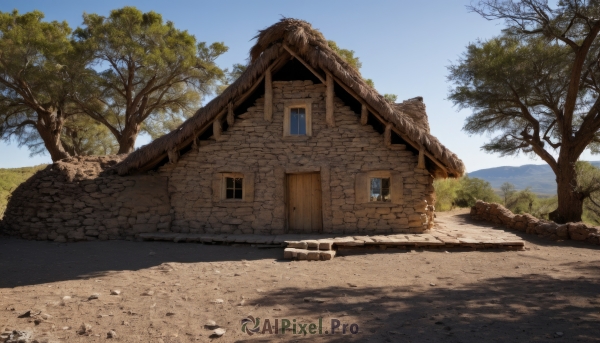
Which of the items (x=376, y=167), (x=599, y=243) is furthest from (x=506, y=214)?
(x=376, y=167)

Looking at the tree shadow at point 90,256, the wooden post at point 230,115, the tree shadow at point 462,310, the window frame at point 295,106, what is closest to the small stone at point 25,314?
the tree shadow at point 90,256

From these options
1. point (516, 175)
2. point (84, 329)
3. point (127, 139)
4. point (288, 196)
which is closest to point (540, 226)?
point (288, 196)

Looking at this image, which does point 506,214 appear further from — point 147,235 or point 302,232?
point 147,235

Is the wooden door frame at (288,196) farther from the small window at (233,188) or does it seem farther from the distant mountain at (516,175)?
the distant mountain at (516,175)

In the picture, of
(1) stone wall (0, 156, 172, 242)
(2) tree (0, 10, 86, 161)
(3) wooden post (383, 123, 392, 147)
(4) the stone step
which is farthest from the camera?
(2) tree (0, 10, 86, 161)

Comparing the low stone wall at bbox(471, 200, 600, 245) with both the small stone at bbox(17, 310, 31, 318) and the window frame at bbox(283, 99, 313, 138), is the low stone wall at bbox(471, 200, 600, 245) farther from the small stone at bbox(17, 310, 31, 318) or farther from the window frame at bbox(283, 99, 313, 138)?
the small stone at bbox(17, 310, 31, 318)

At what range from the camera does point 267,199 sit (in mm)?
9109

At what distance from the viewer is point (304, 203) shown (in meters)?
9.41

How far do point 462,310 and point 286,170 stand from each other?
563 cm

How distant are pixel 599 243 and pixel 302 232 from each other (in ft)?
21.9

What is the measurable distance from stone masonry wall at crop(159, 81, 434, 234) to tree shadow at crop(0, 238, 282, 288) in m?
1.11

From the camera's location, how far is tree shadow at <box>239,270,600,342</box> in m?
3.52

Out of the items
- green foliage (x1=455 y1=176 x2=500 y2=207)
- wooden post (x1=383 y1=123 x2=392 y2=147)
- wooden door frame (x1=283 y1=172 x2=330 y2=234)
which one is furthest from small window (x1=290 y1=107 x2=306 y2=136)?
green foliage (x1=455 y1=176 x2=500 y2=207)

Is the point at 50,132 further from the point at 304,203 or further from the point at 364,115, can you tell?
the point at 364,115
